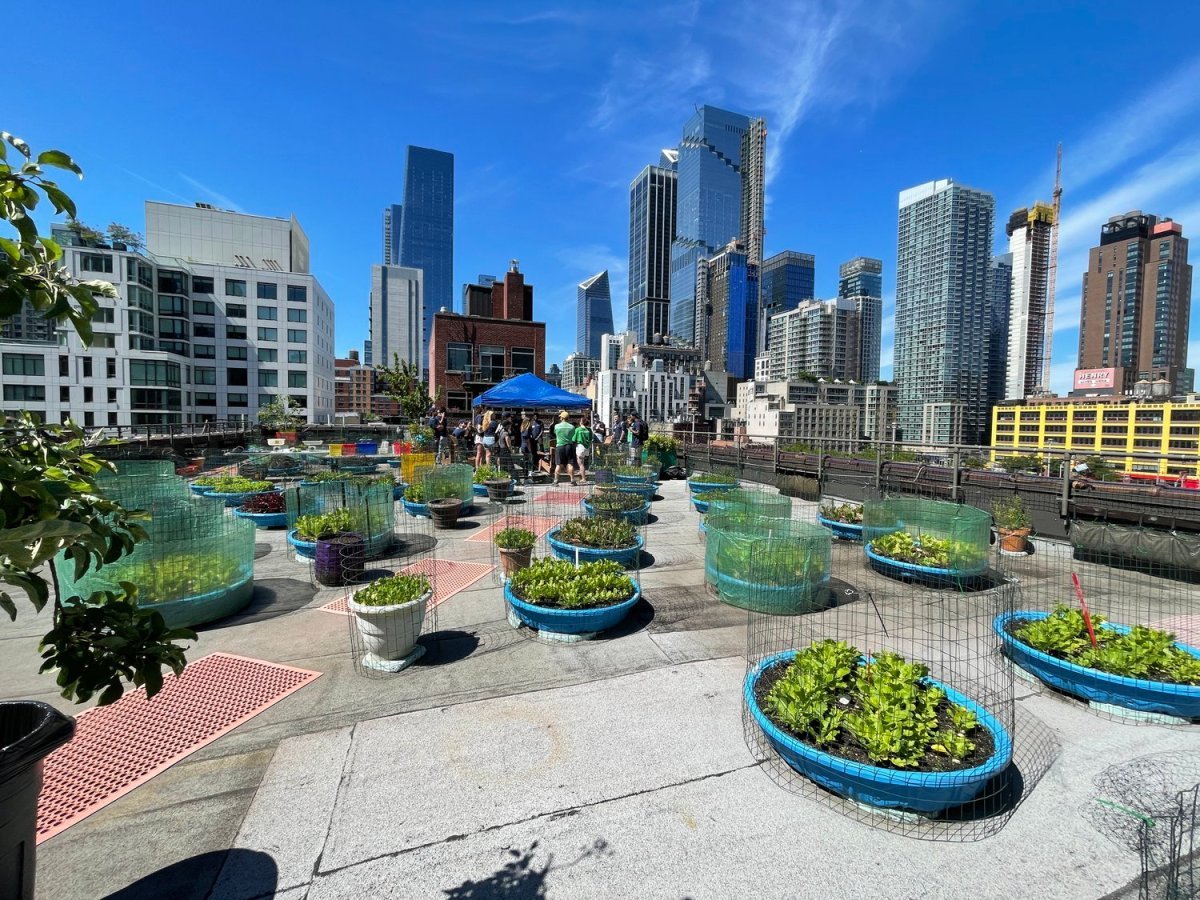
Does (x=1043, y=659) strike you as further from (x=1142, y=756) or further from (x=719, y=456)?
(x=719, y=456)

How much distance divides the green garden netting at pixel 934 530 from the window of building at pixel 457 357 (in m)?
29.6

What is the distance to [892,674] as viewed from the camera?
3.65 metres

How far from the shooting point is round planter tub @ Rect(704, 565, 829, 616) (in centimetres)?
634

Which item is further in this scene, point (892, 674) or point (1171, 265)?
point (1171, 265)

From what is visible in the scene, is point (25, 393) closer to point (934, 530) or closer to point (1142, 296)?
point (934, 530)

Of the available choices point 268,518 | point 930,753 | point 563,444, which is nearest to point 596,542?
point 930,753

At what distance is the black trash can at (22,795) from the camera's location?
1900mm

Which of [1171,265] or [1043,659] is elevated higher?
[1171,265]

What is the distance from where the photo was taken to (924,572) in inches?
285

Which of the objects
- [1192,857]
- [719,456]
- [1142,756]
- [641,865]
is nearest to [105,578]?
[641,865]

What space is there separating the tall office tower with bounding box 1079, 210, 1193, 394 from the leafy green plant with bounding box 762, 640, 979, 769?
9745 inches

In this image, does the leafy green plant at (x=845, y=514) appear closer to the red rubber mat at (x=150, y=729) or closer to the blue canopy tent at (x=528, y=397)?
the red rubber mat at (x=150, y=729)

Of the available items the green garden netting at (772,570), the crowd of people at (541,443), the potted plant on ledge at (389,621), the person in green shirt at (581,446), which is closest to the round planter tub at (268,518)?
the crowd of people at (541,443)

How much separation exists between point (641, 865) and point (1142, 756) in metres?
3.81
